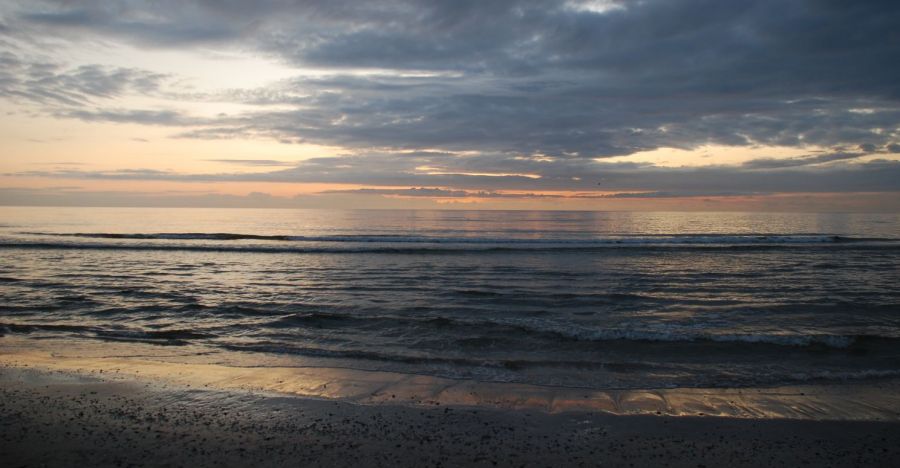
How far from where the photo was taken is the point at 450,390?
7.84 metres

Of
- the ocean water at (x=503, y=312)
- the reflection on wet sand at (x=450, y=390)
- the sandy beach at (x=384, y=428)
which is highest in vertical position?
the sandy beach at (x=384, y=428)

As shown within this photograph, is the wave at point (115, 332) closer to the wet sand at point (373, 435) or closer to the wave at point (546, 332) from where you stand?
the wave at point (546, 332)

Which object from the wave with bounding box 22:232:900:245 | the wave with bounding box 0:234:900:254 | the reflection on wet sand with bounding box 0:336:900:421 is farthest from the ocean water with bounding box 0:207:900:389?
the wave with bounding box 22:232:900:245

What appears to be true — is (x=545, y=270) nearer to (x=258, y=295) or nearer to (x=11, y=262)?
(x=258, y=295)

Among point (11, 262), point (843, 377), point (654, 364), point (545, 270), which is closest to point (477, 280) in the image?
point (545, 270)

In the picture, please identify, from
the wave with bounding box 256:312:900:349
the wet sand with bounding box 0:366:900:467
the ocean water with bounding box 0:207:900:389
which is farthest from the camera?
the wave with bounding box 256:312:900:349

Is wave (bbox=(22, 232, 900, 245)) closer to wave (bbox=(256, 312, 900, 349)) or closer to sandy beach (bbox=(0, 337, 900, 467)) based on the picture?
wave (bbox=(256, 312, 900, 349))

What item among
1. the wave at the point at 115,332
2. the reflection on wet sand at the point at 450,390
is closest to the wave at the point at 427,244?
the wave at the point at 115,332

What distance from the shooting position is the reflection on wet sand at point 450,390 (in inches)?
279

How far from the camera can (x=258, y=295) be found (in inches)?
678

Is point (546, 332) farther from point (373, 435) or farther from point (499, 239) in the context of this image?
point (499, 239)

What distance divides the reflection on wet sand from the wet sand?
381mm

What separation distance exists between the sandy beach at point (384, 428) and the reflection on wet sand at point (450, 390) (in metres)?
0.05

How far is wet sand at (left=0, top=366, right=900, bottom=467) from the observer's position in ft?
17.5
